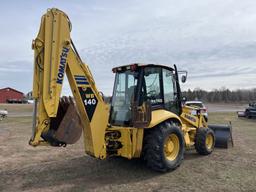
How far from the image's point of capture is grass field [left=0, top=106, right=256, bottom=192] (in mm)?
5801

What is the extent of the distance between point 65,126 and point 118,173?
1.88 metres

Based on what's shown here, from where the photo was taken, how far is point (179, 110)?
817 cm

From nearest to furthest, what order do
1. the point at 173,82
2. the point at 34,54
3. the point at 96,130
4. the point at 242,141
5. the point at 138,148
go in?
the point at 34,54, the point at 96,130, the point at 138,148, the point at 173,82, the point at 242,141

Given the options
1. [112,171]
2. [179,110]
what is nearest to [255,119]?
[179,110]

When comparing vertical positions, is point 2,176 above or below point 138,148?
below

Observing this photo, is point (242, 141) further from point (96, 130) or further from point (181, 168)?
point (96, 130)

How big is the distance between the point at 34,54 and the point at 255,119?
2295 centimetres

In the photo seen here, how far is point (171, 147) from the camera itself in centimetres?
704

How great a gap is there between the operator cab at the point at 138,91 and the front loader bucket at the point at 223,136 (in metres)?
3.05

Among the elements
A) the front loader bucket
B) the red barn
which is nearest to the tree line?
the red barn

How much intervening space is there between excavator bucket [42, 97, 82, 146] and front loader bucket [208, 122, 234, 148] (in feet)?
18.9

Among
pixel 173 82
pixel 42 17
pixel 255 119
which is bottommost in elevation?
pixel 255 119

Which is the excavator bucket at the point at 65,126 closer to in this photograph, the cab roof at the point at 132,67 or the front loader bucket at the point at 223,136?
the cab roof at the point at 132,67

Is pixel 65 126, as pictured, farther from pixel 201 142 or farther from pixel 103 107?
pixel 201 142
